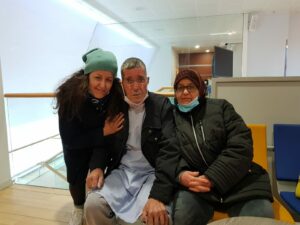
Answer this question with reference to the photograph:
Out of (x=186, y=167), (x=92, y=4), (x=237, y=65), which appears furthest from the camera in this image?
(x=237, y=65)

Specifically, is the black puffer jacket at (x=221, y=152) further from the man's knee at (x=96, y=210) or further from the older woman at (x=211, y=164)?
the man's knee at (x=96, y=210)

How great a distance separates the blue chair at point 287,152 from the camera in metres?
1.78

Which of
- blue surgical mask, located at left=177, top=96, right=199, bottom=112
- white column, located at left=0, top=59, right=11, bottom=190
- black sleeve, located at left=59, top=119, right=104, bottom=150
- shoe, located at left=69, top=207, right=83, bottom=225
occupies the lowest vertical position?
shoe, located at left=69, top=207, right=83, bottom=225

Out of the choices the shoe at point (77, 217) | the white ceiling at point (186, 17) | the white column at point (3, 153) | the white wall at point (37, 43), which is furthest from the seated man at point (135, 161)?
the white ceiling at point (186, 17)

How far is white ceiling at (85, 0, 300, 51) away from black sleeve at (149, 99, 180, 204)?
4.49 meters

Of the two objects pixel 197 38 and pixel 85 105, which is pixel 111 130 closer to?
pixel 85 105


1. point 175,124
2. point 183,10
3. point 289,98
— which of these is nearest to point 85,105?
point 175,124

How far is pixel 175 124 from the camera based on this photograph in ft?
5.08

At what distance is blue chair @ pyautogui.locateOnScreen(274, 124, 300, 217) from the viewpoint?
178 cm

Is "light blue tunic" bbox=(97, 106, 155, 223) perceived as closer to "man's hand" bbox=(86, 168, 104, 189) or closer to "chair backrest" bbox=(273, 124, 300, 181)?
"man's hand" bbox=(86, 168, 104, 189)

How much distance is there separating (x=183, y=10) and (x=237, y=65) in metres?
1.90

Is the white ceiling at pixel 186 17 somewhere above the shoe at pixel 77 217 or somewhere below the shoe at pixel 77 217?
above

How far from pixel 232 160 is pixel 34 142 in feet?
10.9

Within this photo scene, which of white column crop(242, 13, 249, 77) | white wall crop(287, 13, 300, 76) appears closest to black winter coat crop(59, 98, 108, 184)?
white column crop(242, 13, 249, 77)
